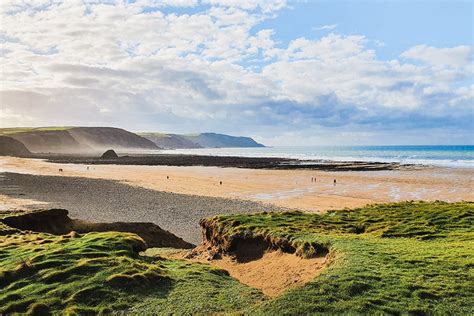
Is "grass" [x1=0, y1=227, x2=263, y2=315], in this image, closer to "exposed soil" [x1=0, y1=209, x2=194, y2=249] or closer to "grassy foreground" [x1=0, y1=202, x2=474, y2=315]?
"grassy foreground" [x1=0, y1=202, x2=474, y2=315]

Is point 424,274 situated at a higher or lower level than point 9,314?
higher

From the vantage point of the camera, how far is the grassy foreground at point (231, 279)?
9.48m

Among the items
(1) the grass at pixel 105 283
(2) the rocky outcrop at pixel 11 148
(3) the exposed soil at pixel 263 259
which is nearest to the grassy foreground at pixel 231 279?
(1) the grass at pixel 105 283

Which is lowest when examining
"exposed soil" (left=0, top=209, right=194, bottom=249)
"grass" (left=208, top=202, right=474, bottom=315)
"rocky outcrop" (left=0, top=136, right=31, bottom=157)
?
"exposed soil" (left=0, top=209, right=194, bottom=249)

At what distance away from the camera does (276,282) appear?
12.0 metres

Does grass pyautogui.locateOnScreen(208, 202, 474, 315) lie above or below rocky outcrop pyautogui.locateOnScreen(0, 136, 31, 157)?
below

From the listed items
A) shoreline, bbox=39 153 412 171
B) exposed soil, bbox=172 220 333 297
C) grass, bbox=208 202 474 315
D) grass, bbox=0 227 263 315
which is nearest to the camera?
grass, bbox=208 202 474 315

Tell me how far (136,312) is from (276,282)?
4.27m

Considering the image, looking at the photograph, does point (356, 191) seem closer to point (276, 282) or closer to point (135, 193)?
point (135, 193)

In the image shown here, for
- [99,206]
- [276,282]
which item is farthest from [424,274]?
[99,206]

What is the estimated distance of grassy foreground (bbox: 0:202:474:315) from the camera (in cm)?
948

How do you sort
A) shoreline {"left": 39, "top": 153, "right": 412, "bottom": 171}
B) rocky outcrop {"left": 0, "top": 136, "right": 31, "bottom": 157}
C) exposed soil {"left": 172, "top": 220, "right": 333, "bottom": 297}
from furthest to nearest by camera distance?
rocky outcrop {"left": 0, "top": 136, "right": 31, "bottom": 157} → shoreline {"left": 39, "top": 153, "right": 412, "bottom": 171} → exposed soil {"left": 172, "top": 220, "right": 333, "bottom": 297}

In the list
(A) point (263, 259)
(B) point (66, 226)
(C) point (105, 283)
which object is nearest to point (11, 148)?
(B) point (66, 226)

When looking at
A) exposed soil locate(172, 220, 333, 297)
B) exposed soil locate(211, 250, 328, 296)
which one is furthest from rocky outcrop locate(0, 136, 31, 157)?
exposed soil locate(211, 250, 328, 296)
